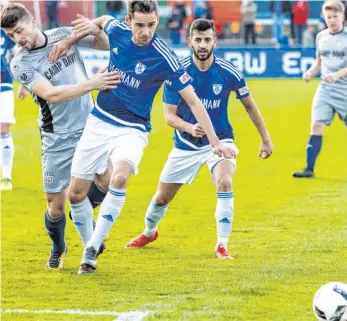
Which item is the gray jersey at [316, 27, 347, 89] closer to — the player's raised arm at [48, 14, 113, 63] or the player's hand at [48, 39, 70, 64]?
the player's raised arm at [48, 14, 113, 63]

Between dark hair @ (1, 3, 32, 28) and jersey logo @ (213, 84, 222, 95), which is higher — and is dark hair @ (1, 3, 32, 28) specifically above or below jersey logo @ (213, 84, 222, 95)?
above

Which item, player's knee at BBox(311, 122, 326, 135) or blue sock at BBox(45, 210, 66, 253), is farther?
player's knee at BBox(311, 122, 326, 135)

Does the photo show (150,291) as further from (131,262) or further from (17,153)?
(17,153)

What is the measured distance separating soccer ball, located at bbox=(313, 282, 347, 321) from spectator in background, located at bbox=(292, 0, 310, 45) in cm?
2744

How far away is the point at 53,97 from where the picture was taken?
8562mm

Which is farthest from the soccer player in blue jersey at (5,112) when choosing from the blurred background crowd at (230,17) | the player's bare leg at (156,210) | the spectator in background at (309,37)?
the spectator in background at (309,37)

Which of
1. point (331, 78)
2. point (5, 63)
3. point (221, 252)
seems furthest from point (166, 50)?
point (5, 63)

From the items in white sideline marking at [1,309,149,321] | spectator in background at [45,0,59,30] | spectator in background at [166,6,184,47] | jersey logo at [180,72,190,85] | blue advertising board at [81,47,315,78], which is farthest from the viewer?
spectator in background at [166,6,184,47]

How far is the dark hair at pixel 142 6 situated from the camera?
330 inches

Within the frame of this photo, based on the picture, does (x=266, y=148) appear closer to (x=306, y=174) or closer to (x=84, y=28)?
(x=84, y=28)

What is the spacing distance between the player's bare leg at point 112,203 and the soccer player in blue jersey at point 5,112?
6016mm

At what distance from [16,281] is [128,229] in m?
3.01

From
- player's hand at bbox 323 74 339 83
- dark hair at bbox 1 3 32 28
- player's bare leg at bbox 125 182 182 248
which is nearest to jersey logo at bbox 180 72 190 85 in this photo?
dark hair at bbox 1 3 32 28

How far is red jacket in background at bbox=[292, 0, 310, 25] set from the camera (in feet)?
111
